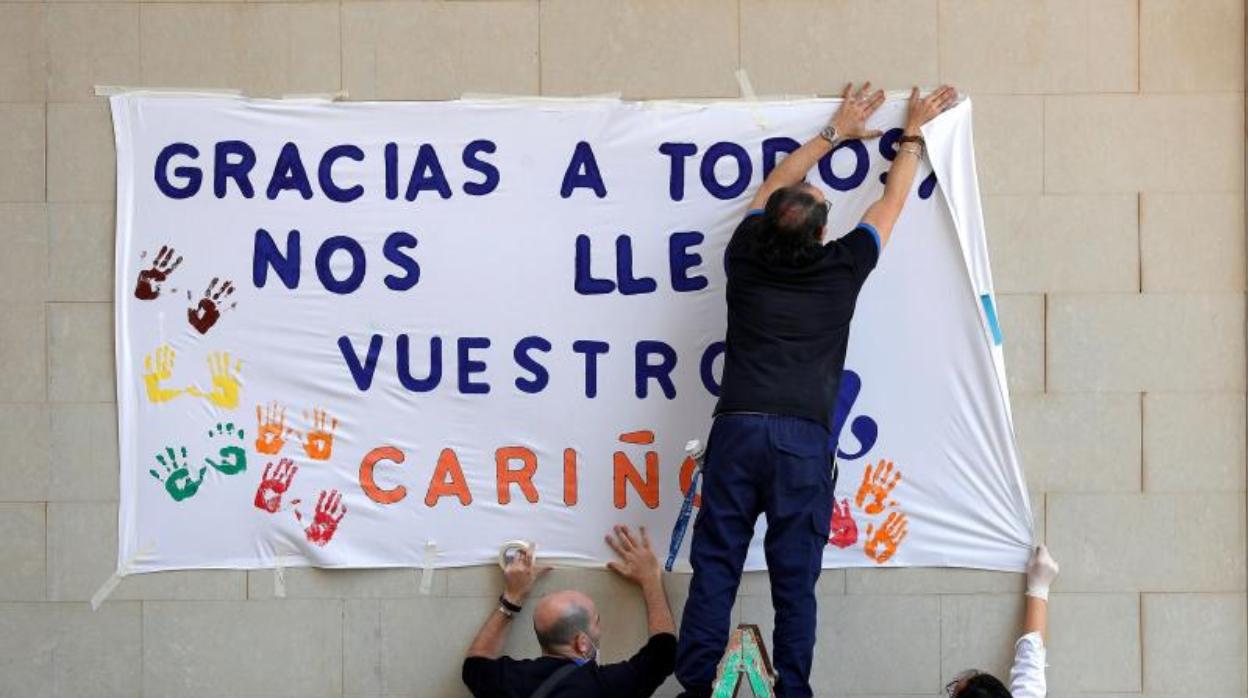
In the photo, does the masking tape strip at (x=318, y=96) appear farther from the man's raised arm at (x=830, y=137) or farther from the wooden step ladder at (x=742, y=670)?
the wooden step ladder at (x=742, y=670)

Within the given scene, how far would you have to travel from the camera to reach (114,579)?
5324mm

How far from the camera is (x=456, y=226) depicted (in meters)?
5.30

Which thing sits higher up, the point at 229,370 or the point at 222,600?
the point at 229,370

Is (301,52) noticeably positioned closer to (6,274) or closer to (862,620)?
(6,274)

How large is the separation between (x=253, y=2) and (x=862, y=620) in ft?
9.27

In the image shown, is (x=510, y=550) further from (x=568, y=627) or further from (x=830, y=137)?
(x=830, y=137)

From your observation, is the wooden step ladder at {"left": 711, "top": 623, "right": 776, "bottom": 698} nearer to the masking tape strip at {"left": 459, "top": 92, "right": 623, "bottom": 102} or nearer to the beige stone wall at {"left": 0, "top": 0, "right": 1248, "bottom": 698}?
the beige stone wall at {"left": 0, "top": 0, "right": 1248, "bottom": 698}

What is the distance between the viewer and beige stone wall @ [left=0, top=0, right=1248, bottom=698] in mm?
5293

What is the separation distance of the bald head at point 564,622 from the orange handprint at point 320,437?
0.93 meters

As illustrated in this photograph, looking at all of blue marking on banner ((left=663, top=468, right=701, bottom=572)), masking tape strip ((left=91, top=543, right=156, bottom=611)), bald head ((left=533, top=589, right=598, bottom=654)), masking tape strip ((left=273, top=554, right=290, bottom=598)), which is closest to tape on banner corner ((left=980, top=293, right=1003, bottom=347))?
blue marking on banner ((left=663, top=468, right=701, bottom=572))

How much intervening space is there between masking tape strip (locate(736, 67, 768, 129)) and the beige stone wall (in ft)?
0.10

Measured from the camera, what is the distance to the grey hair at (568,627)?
485 cm

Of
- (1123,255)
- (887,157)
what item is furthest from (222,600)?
(1123,255)

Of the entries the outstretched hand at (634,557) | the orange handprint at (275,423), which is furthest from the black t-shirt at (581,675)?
the orange handprint at (275,423)
